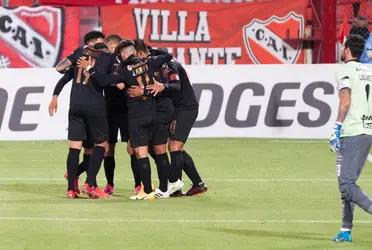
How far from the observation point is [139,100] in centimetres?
1493

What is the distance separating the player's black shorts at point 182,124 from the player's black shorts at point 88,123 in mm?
844

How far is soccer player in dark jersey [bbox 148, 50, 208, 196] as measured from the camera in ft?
50.7

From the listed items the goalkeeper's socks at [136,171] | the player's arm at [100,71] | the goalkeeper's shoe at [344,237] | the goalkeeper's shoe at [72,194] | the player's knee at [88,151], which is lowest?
the goalkeeper's shoe at [72,194]

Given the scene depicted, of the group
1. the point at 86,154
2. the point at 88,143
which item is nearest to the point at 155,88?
the point at 88,143

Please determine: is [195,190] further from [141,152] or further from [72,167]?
[72,167]

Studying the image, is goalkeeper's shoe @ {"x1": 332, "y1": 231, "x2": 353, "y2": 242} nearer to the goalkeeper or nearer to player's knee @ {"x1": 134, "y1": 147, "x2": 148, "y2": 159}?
the goalkeeper

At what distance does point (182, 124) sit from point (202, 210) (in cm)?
171

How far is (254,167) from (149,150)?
12.3 feet

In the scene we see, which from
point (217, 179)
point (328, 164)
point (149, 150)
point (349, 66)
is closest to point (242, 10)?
point (328, 164)

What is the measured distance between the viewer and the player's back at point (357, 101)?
1133cm

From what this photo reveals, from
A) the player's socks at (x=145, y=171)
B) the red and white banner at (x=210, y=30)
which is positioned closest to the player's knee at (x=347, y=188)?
the player's socks at (x=145, y=171)

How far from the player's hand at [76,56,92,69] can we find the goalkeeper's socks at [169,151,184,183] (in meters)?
1.55

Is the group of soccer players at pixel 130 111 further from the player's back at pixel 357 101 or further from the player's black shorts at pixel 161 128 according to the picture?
the player's back at pixel 357 101

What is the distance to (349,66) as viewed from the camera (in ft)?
37.5
